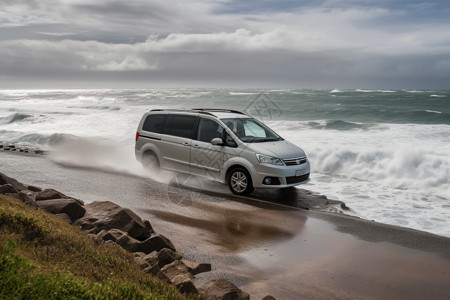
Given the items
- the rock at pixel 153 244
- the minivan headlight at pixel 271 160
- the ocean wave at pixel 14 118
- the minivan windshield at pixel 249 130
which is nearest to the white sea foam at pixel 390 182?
the minivan headlight at pixel 271 160

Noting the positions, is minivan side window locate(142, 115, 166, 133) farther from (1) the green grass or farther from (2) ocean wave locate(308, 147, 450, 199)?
(2) ocean wave locate(308, 147, 450, 199)

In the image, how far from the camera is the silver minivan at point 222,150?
952cm

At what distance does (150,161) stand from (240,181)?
9.89 ft

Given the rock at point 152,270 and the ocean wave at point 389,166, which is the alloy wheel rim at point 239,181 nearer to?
the rock at point 152,270

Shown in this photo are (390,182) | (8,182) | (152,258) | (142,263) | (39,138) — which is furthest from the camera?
(39,138)

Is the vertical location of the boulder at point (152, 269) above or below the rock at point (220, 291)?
above

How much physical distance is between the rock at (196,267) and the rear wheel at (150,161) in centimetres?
591

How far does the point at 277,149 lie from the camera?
383 inches

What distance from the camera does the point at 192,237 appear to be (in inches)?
Result: 281

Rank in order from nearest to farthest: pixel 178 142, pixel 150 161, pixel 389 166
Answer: pixel 178 142
pixel 150 161
pixel 389 166

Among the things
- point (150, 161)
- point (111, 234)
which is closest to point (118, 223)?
point (111, 234)

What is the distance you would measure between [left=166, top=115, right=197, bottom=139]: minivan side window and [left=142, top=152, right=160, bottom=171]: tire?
0.86m

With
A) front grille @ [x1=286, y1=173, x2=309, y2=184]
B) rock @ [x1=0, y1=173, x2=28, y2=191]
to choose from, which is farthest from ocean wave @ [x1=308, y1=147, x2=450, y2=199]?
rock @ [x1=0, y1=173, x2=28, y2=191]

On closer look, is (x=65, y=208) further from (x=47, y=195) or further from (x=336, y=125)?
(x=336, y=125)
